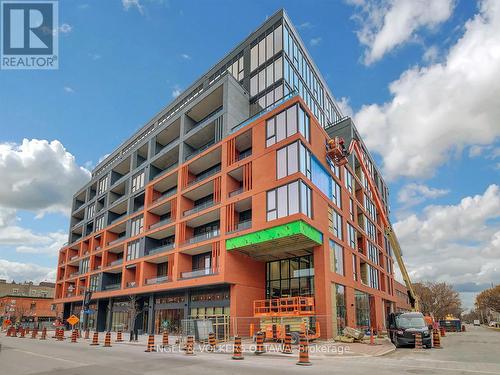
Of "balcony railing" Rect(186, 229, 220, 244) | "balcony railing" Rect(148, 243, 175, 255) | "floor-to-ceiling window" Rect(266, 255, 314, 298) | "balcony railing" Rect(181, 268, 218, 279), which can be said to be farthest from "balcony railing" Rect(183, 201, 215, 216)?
"floor-to-ceiling window" Rect(266, 255, 314, 298)

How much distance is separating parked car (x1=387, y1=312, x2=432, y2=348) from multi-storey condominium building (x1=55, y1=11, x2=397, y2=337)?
16.6 feet

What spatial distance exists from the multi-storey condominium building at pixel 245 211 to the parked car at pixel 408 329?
16.6 ft

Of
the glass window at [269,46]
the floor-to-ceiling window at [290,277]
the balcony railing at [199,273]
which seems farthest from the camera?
the glass window at [269,46]

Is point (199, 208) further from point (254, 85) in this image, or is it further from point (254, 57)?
point (254, 57)

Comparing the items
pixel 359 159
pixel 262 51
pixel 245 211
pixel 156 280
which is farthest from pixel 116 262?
pixel 359 159

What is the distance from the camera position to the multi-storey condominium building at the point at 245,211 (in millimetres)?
32781

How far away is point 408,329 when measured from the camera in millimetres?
26031

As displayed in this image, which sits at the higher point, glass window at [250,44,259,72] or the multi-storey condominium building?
glass window at [250,44,259,72]

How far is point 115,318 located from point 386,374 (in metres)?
47.8

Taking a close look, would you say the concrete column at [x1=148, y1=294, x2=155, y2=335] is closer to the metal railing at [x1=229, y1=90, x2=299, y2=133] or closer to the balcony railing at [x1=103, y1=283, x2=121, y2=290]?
the balcony railing at [x1=103, y1=283, x2=121, y2=290]

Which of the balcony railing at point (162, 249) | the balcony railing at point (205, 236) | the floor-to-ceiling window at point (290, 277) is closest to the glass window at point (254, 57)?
the balcony railing at point (205, 236)

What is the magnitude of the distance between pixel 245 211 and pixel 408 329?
18.3 m

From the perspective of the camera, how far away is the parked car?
83.6ft

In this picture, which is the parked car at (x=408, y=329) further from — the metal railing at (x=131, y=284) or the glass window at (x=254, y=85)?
the metal railing at (x=131, y=284)
